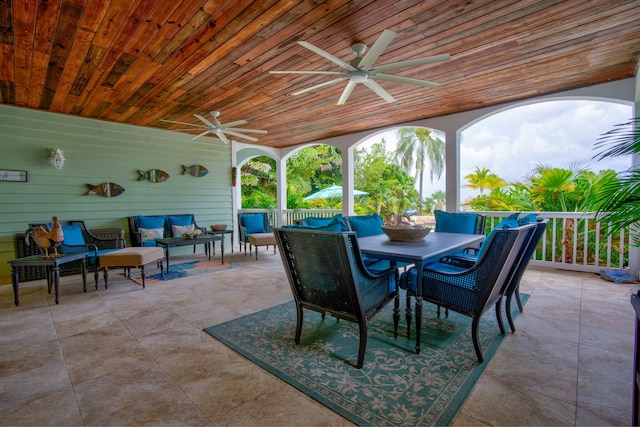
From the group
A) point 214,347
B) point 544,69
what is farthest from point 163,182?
point 544,69

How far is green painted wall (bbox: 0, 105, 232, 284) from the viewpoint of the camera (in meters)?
4.80

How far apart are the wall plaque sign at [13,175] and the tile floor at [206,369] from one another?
236 cm

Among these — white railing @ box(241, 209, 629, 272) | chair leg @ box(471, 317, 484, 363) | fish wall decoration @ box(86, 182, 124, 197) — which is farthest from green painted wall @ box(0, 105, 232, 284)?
chair leg @ box(471, 317, 484, 363)

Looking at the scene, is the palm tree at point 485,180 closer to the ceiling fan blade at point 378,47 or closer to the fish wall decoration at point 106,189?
the ceiling fan blade at point 378,47

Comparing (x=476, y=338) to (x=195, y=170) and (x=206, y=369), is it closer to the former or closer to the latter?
(x=206, y=369)

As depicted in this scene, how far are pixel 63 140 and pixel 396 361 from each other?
6328 millimetres

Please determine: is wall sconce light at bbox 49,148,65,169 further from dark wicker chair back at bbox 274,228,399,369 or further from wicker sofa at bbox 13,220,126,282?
dark wicker chair back at bbox 274,228,399,369

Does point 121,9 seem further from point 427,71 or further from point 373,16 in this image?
point 427,71

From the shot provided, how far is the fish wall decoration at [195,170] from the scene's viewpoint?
21.8 ft

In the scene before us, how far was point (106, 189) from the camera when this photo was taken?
→ 5629mm

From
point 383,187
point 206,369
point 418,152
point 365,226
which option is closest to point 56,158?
point 206,369

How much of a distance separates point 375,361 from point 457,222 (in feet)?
8.57

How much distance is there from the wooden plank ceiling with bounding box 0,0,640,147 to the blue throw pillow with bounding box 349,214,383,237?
1.81m

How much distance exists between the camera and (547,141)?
1309 centimetres
